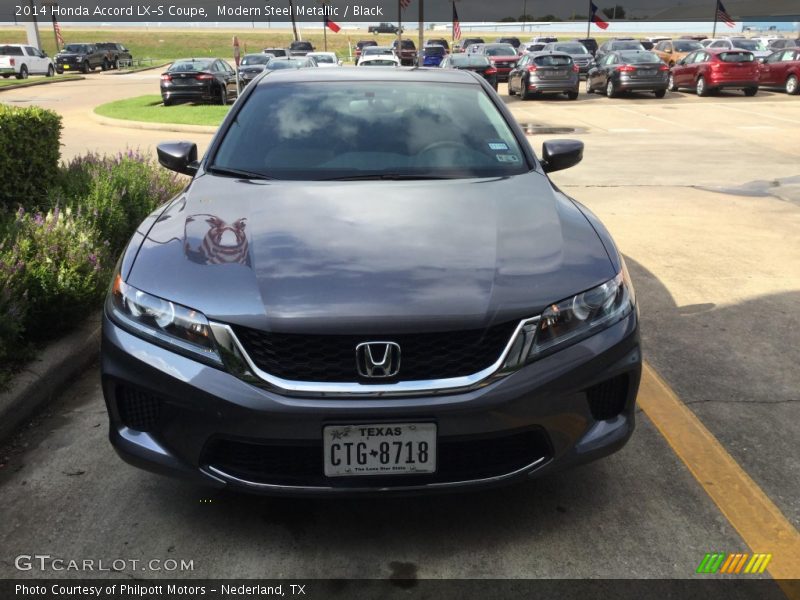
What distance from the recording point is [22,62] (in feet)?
129

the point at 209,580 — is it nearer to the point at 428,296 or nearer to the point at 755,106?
the point at 428,296

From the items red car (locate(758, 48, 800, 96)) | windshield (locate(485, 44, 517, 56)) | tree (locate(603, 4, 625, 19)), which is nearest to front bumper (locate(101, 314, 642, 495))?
red car (locate(758, 48, 800, 96))

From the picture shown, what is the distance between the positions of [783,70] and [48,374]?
2661cm

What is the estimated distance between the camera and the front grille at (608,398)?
2768 millimetres

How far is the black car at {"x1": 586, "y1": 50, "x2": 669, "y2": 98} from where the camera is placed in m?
24.8

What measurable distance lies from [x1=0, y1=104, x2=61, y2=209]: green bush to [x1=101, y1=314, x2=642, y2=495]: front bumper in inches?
168

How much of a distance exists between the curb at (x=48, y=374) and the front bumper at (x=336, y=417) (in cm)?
123

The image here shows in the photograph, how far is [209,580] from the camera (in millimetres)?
2676

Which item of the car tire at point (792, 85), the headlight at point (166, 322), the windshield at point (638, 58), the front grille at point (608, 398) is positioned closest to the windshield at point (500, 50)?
the windshield at point (638, 58)

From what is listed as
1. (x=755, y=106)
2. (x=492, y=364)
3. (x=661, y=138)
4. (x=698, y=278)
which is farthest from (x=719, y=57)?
(x=492, y=364)

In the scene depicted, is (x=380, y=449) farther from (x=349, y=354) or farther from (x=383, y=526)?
(x=383, y=526)

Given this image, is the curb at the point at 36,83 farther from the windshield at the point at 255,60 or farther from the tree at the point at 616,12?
the tree at the point at 616,12

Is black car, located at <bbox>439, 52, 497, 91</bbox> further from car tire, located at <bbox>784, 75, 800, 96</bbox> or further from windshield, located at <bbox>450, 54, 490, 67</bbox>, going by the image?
car tire, located at <bbox>784, 75, 800, 96</bbox>

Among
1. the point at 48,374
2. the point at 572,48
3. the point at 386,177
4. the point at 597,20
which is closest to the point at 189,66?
the point at 572,48
